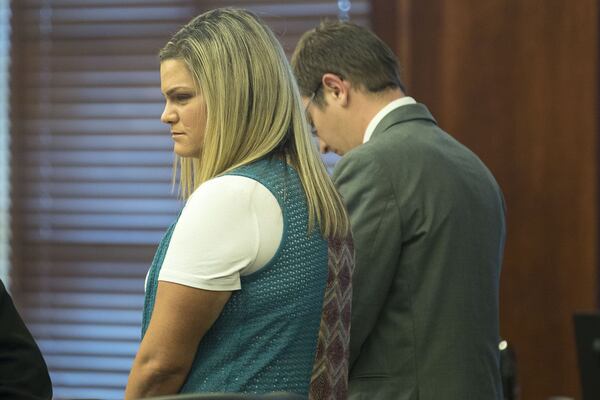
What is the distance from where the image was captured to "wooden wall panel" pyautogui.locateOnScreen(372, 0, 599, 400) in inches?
135

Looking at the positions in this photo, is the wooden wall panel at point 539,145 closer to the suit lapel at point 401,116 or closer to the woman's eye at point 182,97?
the suit lapel at point 401,116

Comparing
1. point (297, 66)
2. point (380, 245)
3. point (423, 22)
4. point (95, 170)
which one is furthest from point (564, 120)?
point (95, 170)

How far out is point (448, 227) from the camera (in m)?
2.21

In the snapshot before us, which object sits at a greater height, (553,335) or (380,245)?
(380,245)

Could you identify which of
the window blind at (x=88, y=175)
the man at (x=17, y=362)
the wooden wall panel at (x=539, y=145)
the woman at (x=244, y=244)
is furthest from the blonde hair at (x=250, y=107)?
the window blind at (x=88, y=175)

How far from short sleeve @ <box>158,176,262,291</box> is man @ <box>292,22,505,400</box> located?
616mm

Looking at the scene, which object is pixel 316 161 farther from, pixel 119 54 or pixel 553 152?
pixel 119 54

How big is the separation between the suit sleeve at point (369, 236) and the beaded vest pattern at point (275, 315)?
1.57 ft

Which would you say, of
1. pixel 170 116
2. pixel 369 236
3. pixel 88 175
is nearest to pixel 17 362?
pixel 170 116

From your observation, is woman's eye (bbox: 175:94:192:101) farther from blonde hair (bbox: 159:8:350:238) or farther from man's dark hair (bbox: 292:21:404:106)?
man's dark hair (bbox: 292:21:404:106)

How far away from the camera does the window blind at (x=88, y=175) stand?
154 inches

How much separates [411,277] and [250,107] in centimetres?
68

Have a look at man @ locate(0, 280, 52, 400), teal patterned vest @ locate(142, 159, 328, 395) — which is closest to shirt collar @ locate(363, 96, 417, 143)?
teal patterned vest @ locate(142, 159, 328, 395)

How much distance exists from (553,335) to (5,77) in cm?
226
